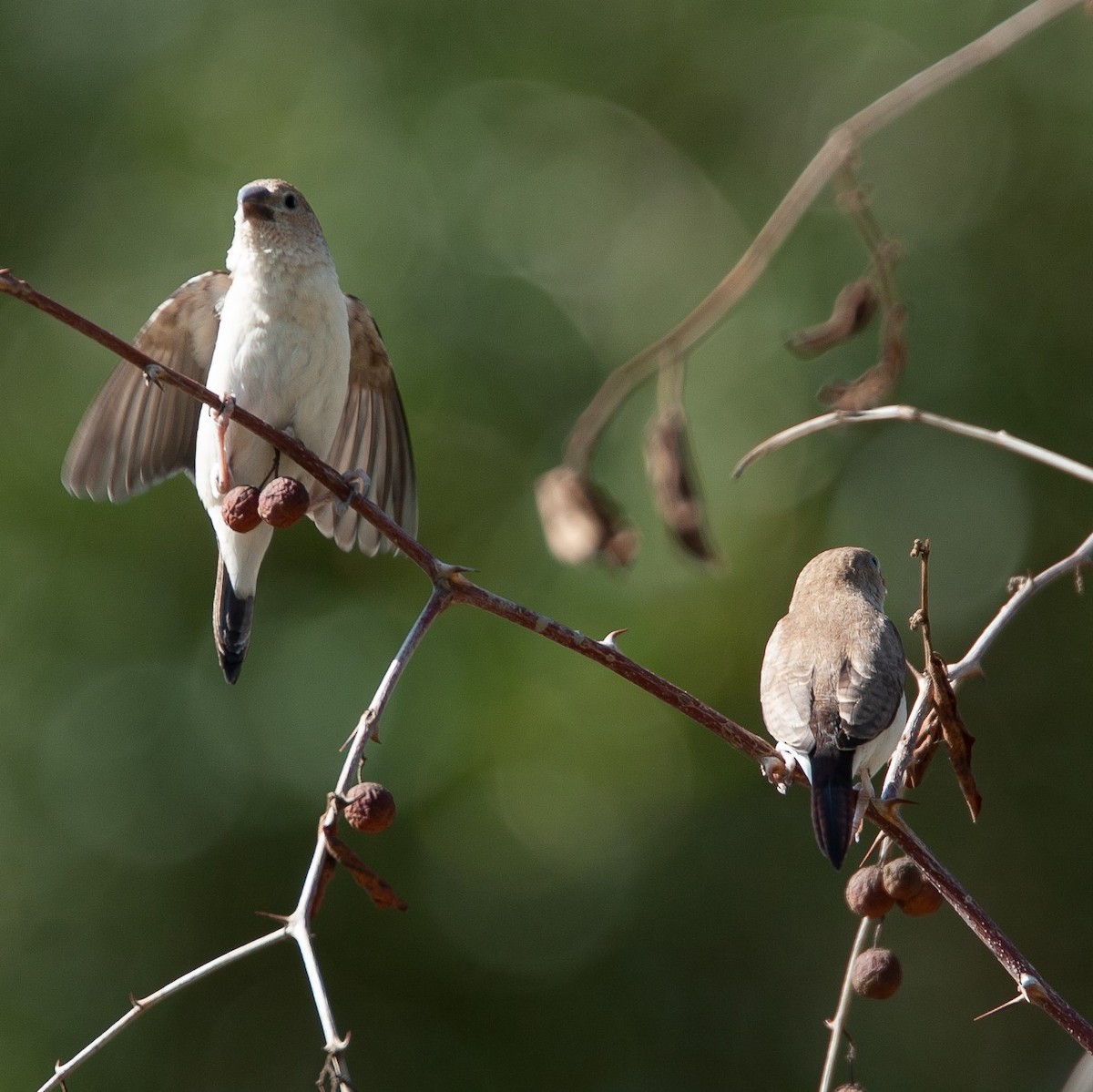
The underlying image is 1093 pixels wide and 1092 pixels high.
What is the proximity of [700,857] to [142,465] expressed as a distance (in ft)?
13.7

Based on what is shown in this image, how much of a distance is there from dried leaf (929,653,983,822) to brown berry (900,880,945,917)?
0.21m

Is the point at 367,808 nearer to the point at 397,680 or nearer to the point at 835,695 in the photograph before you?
the point at 397,680

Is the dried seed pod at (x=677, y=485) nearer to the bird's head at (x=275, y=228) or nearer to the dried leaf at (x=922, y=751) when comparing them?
the dried leaf at (x=922, y=751)

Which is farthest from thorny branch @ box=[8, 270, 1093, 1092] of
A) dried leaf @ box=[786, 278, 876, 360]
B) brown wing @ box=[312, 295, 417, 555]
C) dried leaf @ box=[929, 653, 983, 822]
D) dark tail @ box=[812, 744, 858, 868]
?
brown wing @ box=[312, 295, 417, 555]

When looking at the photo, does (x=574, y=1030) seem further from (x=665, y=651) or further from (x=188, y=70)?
(x=188, y=70)

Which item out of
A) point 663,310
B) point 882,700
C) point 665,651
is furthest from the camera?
point 663,310

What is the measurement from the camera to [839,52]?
8.73 meters

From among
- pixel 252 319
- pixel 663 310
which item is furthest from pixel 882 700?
pixel 663 310

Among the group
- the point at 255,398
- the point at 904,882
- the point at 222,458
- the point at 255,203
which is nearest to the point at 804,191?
the point at 904,882

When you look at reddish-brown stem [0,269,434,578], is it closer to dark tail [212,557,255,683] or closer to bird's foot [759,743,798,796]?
bird's foot [759,743,798,796]

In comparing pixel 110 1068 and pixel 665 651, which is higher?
pixel 665 651

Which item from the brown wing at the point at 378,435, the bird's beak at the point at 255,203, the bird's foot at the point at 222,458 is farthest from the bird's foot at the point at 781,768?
the brown wing at the point at 378,435

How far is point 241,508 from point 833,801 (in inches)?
53.0

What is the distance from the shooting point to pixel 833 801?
2830 mm
